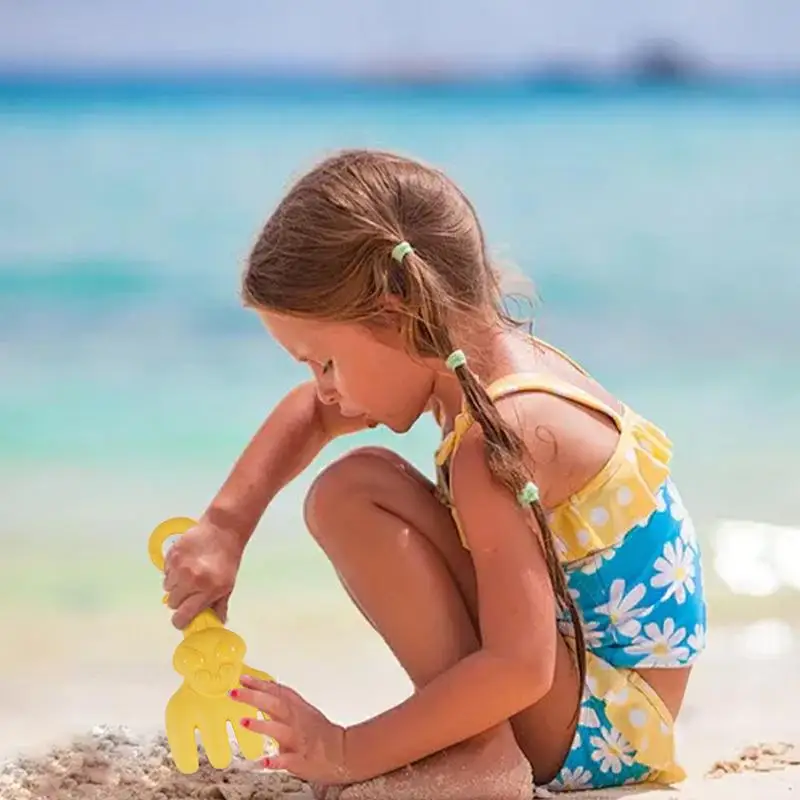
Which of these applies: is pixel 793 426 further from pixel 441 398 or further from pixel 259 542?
pixel 441 398

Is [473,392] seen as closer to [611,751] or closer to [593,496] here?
[593,496]

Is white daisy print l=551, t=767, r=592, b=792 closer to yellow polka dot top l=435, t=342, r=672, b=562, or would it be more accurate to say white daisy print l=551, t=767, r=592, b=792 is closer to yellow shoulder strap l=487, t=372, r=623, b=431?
yellow polka dot top l=435, t=342, r=672, b=562

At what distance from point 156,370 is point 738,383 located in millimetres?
1247

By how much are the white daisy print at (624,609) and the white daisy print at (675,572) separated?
18 millimetres

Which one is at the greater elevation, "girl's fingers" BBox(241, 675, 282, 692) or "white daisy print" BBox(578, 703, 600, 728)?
"girl's fingers" BBox(241, 675, 282, 692)

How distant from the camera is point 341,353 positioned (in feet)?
4.24

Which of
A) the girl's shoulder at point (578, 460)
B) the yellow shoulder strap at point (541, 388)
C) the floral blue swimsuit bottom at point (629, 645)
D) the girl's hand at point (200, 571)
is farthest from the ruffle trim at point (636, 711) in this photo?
the girl's hand at point (200, 571)

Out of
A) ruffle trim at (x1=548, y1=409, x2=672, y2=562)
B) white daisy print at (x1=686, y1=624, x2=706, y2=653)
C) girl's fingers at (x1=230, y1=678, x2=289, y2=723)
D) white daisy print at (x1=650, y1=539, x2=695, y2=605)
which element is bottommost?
girl's fingers at (x1=230, y1=678, x2=289, y2=723)

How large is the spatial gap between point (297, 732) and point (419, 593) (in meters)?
0.14

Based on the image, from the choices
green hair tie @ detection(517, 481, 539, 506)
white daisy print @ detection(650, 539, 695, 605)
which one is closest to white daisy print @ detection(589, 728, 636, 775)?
white daisy print @ detection(650, 539, 695, 605)

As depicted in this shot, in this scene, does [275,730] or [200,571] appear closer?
[275,730]

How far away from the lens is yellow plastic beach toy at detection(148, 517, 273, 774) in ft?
4.24

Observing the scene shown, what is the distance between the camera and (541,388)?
129 centimetres

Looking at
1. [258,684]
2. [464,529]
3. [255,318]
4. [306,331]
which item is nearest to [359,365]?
[306,331]
